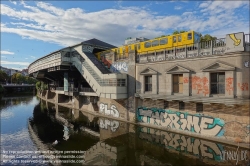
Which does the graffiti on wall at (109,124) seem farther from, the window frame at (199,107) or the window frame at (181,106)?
the window frame at (199,107)

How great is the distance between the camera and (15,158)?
16156mm

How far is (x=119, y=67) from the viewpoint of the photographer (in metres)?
32.8

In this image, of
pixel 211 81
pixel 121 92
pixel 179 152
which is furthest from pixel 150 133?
pixel 211 81

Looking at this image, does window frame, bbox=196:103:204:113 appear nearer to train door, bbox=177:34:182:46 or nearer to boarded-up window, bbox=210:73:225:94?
boarded-up window, bbox=210:73:225:94

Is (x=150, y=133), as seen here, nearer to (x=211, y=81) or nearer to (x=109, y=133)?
(x=109, y=133)

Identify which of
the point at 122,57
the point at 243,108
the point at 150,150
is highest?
the point at 122,57

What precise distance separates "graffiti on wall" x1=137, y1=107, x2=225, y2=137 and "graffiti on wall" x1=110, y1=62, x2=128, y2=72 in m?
8.17

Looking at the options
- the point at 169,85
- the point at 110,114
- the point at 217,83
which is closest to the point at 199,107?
the point at 217,83

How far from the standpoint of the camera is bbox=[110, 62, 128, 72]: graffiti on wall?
31295 mm

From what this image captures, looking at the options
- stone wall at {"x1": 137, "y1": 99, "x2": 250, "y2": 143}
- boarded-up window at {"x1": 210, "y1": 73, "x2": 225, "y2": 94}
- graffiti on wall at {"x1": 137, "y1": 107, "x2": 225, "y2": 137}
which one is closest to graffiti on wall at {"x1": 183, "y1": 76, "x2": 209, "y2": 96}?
boarded-up window at {"x1": 210, "y1": 73, "x2": 225, "y2": 94}

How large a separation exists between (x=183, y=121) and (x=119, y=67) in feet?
51.2

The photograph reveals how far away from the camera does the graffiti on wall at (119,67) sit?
3130 cm

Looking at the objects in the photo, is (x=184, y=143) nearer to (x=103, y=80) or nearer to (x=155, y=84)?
(x=155, y=84)

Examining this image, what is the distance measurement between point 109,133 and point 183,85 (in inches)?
455
